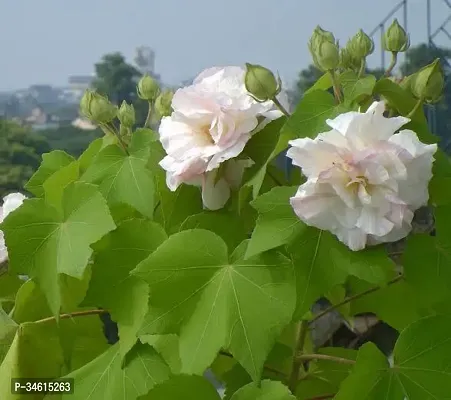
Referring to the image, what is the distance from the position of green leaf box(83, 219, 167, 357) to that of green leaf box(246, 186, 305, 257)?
0.10 m

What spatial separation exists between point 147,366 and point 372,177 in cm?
23

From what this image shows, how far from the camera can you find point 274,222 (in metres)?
0.43

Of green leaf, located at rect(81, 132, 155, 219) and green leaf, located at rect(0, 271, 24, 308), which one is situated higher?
green leaf, located at rect(81, 132, 155, 219)

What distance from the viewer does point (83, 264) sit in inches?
18.3

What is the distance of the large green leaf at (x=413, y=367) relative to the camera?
1.46 ft

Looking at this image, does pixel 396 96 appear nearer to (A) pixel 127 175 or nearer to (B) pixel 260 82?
(B) pixel 260 82

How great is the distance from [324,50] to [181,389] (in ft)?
0.87

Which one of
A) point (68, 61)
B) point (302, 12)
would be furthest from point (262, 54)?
point (68, 61)

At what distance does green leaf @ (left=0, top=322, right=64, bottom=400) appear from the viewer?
1.75 ft

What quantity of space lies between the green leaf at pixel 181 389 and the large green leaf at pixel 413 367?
0.11 m

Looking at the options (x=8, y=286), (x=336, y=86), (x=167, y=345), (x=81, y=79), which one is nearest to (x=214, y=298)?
(x=167, y=345)

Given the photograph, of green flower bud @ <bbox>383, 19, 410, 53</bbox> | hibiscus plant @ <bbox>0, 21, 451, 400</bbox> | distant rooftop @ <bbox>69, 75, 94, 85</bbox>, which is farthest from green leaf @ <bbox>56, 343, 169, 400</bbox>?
distant rooftop @ <bbox>69, 75, 94, 85</bbox>

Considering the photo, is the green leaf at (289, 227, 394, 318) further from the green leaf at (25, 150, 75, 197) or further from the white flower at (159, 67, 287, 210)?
the green leaf at (25, 150, 75, 197)

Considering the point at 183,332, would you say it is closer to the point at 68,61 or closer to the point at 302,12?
the point at 68,61
